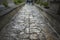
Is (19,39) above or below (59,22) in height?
below

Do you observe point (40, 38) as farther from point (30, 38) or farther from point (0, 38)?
point (0, 38)

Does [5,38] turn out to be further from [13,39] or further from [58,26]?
[58,26]

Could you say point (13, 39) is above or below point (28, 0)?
above

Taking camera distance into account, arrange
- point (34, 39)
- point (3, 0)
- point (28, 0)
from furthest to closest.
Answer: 1. point (28, 0)
2. point (3, 0)
3. point (34, 39)

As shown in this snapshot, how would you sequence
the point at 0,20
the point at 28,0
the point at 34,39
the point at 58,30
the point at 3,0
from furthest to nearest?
the point at 28,0
the point at 3,0
the point at 0,20
the point at 58,30
the point at 34,39

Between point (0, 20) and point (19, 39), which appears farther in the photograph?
point (0, 20)

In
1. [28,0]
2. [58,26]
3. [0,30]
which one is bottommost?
[28,0]

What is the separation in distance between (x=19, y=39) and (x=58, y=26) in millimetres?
1345

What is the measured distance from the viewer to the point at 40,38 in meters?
3.96

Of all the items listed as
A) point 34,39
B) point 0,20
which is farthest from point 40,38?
point 0,20

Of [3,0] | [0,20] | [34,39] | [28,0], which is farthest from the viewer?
[28,0]

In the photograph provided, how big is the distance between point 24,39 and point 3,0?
5591 millimetres

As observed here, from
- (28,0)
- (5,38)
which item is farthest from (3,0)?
(28,0)

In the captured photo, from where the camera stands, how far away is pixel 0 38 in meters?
3.93
